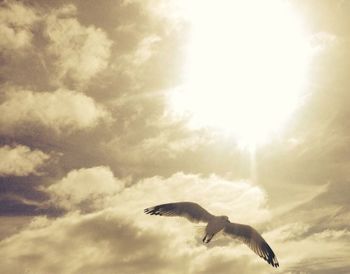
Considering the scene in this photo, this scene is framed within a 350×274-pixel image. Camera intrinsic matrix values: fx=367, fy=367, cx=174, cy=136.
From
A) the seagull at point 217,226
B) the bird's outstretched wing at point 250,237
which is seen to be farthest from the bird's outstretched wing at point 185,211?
the bird's outstretched wing at point 250,237

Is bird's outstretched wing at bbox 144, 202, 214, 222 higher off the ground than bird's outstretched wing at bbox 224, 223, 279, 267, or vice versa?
bird's outstretched wing at bbox 144, 202, 214, 222

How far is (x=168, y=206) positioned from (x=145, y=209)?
6.83 ft

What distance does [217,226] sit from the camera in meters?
29.9

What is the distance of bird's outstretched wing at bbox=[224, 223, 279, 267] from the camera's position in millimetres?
30781

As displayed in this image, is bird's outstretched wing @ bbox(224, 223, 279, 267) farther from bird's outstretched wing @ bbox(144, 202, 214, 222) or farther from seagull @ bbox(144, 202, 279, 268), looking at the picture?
bird's outstretched wing @ bbox(144, 202, 214, 222)

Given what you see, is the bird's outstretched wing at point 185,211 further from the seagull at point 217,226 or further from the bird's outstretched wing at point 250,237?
the bird's outstretched wing at point 250,237

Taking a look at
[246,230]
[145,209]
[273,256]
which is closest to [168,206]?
[145,209]

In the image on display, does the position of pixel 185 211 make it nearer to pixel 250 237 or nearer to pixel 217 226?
pixel 217 226

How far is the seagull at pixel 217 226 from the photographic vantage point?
29.6 metres

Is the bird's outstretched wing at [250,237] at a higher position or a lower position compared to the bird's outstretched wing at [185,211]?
lower

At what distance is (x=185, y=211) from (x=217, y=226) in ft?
9.49

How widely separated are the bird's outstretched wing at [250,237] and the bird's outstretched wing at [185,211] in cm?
241

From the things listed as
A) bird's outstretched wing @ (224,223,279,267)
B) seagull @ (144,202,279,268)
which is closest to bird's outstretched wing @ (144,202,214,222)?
seagull @ (144,202,279,268)

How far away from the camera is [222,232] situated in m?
30.7
